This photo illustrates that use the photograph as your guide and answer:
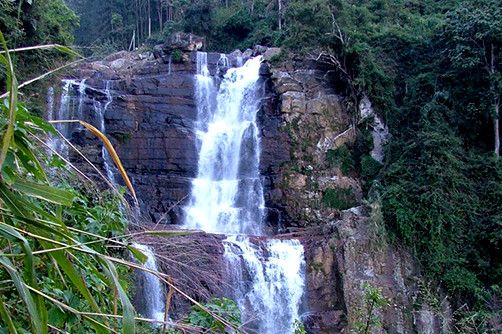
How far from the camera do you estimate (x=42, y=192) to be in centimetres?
113

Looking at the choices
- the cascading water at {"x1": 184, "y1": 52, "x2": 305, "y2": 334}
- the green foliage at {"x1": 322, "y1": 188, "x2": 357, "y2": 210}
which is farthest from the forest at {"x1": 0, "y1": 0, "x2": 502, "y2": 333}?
the cascading water at {"x1": 184, "y1": 52, "x2": 305, "y2": 334}

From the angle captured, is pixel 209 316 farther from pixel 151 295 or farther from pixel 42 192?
pixel 151 295

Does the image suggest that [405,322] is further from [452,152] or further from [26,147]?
[26,147]

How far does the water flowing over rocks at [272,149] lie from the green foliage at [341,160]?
7cm

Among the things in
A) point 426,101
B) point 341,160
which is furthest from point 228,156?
point 426,101

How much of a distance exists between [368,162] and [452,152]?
7.57ft

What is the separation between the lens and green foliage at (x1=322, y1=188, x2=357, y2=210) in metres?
14.4

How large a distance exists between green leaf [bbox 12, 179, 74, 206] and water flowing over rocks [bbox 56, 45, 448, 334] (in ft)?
34.5

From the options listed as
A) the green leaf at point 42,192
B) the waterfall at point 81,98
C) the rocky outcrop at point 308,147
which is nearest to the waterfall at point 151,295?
the rocky outcrop at point 308,147

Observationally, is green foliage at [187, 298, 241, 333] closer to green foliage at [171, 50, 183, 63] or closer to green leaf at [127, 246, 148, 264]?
green leaf at [127, 246, 148, 264]

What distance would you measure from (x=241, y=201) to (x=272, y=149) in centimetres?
174

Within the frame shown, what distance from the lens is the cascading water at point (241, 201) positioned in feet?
37.2

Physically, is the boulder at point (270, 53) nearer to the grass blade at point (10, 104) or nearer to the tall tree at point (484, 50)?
the tall tree at point (484, 50)

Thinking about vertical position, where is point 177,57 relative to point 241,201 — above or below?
above
